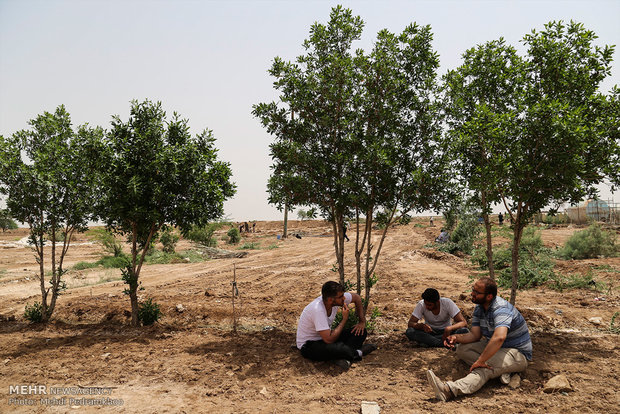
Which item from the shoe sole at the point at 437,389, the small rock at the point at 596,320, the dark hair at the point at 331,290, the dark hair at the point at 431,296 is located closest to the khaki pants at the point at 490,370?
the shoe sole at the point at 437,389

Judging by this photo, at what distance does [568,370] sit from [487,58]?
5.27 meters

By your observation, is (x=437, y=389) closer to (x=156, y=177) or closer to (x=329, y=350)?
(x=329, y=350)

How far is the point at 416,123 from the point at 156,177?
17.1 ft

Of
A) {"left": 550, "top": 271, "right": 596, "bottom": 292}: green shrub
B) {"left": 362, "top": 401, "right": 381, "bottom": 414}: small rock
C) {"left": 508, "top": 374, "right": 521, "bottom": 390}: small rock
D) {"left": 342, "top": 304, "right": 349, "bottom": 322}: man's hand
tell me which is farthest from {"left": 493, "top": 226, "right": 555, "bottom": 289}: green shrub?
{"left": 362, "top": 401, "right": 381, "bottom": 414}: small rock

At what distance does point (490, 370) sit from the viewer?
4840 millimetres

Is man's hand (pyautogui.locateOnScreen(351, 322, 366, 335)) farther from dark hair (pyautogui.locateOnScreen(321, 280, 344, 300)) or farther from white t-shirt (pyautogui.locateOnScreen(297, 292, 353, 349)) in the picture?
dark hair (pyautogui.locateOnScreen(321, 280, 344, 300))

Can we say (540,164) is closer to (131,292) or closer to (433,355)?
(433,355)

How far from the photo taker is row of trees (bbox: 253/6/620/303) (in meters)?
6.45

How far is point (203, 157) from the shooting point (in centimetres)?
813

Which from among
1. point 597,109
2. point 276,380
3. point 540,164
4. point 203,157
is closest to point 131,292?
point 203,157

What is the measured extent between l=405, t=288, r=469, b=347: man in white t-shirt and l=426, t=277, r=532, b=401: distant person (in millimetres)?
828

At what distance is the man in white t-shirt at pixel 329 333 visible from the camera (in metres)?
5.64

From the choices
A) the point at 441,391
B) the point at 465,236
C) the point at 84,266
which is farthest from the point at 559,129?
the point at 84,266

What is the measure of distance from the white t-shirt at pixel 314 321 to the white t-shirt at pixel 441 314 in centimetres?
Answer: 132
